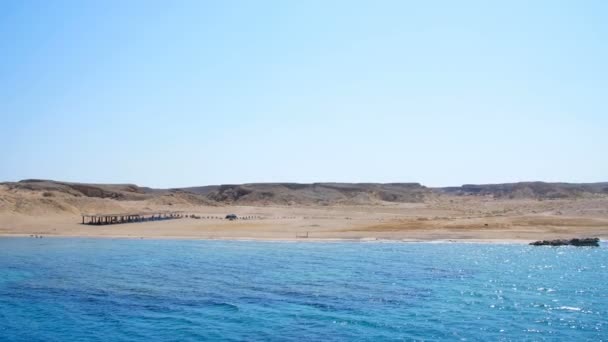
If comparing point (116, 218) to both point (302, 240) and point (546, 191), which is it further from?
point (546, 191)

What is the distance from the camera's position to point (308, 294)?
84.2ft

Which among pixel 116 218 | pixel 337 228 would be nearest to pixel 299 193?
pixel 116 218

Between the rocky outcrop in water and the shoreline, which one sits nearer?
the rocky outcrop in water

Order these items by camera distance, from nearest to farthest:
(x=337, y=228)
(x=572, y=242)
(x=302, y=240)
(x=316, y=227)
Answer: (x=572, y=242), (x=302, y=240), (x=337, y=228), (x=316, y=227)

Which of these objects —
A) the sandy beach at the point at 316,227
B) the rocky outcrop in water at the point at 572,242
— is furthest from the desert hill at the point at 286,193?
the rocky outcrop in water at the point at 572,242

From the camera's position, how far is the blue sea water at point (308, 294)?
1966 centimetres

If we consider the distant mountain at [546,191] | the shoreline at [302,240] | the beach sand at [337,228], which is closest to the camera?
the shoreline at [302,240]

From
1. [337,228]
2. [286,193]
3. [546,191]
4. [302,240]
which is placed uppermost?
[546,191]

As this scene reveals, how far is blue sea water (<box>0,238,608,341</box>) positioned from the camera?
774 inches

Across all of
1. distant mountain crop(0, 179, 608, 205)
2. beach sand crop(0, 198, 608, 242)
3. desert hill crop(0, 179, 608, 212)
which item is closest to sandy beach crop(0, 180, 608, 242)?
beach sand crop(0, 198, 608, 242)

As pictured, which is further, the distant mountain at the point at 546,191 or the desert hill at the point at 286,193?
the distant mountain at the point at 546,191

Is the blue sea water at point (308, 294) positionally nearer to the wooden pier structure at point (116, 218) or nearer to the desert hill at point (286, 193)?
the wooden pier structure at point (116, 218)

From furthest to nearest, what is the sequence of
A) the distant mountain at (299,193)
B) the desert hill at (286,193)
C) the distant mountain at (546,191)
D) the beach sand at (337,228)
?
1. the distant mountain at (546,191)
2. the distant mountain at (299,193)
3. the desert hill at (286,193)
4. the beach sand at (337,228)

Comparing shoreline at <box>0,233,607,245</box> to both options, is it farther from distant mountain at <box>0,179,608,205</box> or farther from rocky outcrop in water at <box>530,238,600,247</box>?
distant mountain at <box>0,179,608,205</box>
